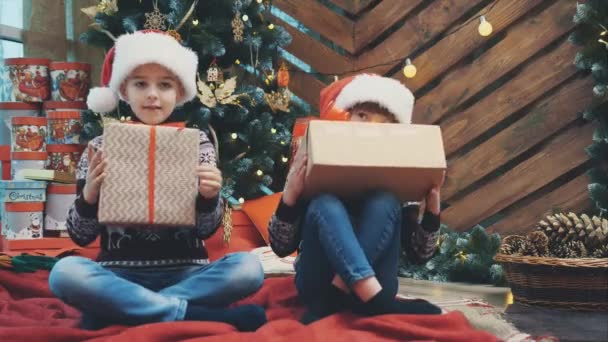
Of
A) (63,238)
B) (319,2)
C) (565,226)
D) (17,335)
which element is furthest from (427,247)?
(319,2)

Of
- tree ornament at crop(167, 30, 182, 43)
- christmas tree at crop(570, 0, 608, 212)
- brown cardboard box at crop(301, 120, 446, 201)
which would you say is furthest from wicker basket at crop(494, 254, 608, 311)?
tree ornament at crop(167, 30, 182, 43)

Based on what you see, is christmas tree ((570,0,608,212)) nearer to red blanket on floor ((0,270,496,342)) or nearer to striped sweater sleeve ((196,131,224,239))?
red blanket on floor ((0,270,496,342))

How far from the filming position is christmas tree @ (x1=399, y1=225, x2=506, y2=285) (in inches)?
108

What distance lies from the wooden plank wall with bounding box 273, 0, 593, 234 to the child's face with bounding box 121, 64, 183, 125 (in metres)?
1.70

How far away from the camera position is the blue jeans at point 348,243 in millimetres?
1575

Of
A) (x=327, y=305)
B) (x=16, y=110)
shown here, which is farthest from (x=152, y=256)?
(x=16, y=110)

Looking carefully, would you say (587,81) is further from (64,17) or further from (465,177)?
(64,17)

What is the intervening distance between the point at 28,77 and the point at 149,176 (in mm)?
1679

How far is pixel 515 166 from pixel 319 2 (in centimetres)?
128

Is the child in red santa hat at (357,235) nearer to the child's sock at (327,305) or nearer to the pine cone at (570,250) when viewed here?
the child's sock at (327,305)

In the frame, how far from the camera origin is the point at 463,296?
2.41 m

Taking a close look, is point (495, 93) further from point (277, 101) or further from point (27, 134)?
point (27, 134)

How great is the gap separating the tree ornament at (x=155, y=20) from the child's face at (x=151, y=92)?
98cm

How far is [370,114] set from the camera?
6.21 feet
